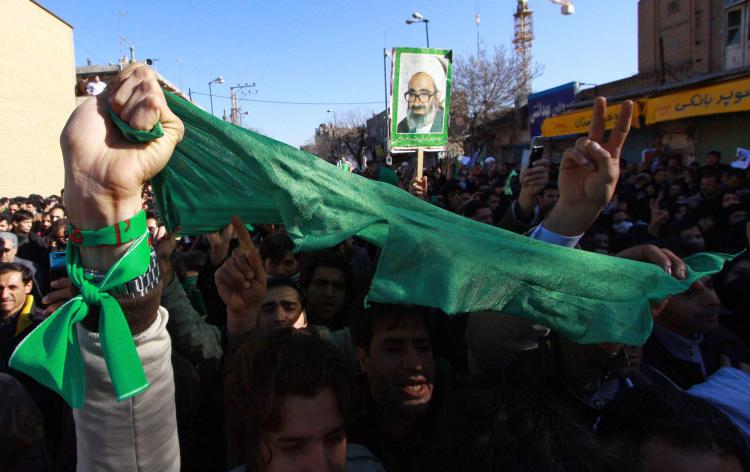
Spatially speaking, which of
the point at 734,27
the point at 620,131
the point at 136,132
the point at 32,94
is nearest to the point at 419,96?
the point at 620,131

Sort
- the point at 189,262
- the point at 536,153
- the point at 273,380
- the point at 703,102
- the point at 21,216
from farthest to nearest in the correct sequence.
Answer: the point at 703,102 < the point at 21,216 < the point at 189,262 < the point at 536,153 < the point at 273,380

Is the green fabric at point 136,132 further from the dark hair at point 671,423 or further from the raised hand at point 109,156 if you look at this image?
the dark hair at point 671,423

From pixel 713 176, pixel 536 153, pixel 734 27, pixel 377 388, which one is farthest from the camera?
pixel 734 27

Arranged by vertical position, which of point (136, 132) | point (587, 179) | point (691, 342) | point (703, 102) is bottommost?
point (691, 342)

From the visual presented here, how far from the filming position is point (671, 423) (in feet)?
5.36

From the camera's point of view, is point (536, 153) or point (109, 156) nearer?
point (109, 156)

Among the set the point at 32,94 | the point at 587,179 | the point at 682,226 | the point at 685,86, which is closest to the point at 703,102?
the point at 685,86

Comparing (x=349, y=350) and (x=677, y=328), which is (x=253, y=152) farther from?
(x=677, y=328)

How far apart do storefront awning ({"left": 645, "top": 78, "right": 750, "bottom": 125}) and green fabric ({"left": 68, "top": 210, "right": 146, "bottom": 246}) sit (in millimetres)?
14006

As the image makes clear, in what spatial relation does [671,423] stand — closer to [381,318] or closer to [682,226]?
[381,318]

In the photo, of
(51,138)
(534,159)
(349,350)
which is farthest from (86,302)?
(51,138)

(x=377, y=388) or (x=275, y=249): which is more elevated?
(x=275, y=249)

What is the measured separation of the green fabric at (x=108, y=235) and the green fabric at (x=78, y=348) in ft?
0.13

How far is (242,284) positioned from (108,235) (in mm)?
783
